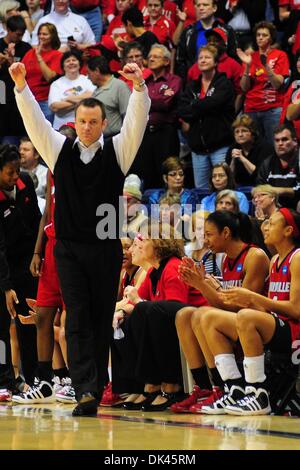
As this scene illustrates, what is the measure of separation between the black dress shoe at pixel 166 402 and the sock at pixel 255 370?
72 centimetres

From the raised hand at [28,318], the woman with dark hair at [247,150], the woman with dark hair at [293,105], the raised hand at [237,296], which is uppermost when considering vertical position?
the woman with dark hair at [293,105]

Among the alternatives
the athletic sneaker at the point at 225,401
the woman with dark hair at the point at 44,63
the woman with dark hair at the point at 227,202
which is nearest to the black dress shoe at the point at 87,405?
the athletic sneaker at the point at 225,401

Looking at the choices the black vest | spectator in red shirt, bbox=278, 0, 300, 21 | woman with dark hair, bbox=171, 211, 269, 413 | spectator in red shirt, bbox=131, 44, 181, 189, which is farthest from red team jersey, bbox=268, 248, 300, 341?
spectator in red shirt, bbox=278, 0, 300, 21

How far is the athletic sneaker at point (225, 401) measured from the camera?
666cm

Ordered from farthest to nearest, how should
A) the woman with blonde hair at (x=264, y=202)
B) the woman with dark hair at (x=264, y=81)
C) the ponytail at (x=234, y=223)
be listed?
the woman with dark hair at (x=264, y=81) < the woman with blonde hair at (x=264, y=202) < the ponytail at (x=234, y=223)

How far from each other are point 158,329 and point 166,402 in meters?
0.49

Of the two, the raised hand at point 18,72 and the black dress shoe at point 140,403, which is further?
the black dress shoe at point 140,403

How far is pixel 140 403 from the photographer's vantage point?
23.7 feet

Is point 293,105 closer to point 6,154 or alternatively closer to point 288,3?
point 288,3

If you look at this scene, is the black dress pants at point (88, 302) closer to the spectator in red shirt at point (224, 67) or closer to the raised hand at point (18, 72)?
the raised hand at point (18, 72)

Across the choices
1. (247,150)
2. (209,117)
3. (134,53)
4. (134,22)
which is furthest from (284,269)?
(134,22)

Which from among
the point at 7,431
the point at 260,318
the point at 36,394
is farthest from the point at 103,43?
the point at 7,431

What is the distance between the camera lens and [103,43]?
1372cm

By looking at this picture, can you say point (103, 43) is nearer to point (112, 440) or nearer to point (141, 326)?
point (141, 326)
